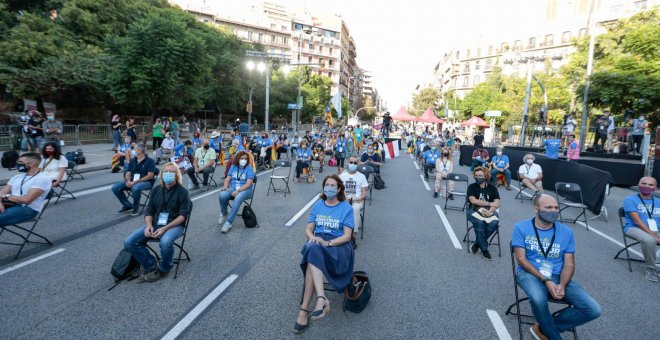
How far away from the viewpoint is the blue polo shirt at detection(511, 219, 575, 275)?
153 inches

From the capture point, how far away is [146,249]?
184 inches

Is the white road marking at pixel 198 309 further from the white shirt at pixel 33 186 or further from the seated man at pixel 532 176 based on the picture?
the seated man at pixel 532 176

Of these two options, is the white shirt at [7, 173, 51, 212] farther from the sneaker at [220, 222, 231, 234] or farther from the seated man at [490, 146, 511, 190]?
the seated man at [490, 146, 511, 190]

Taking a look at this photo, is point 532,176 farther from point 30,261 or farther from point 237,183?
point 30,261

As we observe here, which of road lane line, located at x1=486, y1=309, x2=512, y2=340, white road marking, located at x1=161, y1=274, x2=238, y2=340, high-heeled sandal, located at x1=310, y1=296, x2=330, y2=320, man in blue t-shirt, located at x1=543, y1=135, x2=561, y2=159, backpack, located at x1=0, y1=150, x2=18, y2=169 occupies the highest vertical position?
man in blue t-shirt, located at x1=543, y1=135, x2=561, y2=159

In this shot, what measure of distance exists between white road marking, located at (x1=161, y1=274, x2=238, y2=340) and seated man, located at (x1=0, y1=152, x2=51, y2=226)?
3.39 meters

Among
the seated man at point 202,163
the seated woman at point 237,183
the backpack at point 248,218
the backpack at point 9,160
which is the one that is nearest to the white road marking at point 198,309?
the backpack at point 248,218

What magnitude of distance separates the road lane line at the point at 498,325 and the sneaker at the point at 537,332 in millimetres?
268

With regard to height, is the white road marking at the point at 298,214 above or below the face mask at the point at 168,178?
below

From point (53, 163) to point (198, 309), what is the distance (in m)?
5.53

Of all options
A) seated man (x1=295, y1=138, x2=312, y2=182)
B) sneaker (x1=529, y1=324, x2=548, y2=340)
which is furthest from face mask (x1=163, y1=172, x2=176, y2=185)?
seated man (x1=295, y1=138, x2=312, y2=182)

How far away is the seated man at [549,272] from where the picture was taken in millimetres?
3518

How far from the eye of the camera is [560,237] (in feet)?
13.0

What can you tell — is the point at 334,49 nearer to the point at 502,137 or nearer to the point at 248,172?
the point at 502,137
